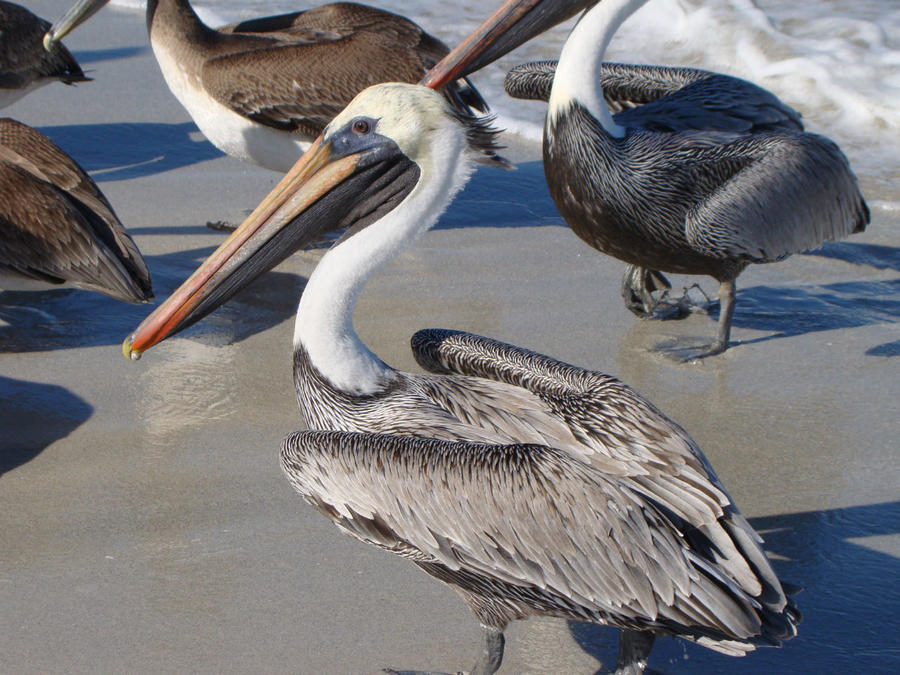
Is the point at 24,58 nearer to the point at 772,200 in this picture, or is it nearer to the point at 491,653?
the point at 772,200

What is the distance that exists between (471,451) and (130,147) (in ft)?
15.3

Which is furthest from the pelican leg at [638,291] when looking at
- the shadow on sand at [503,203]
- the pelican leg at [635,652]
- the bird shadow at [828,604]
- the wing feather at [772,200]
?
the pelican leg at [635,652]

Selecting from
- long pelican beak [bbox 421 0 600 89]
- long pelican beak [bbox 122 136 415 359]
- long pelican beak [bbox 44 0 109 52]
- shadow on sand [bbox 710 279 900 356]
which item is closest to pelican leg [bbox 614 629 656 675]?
long pelican beak [bbox 122 136 415 359]

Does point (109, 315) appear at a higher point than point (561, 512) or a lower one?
lower

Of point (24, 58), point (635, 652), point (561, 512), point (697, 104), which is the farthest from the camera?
point (24, 58)

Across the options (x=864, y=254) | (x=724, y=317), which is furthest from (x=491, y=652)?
(x=864, y=254)

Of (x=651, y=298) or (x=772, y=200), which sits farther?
(x=651, y=298)

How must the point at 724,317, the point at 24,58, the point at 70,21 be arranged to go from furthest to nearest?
1. the point at 24,58
2. the point at 70,21
3. the point at 724,317

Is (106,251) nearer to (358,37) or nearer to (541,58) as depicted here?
(358,37)

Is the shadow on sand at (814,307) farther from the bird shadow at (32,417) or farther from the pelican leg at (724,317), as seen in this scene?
the bird shadow at (32,417)

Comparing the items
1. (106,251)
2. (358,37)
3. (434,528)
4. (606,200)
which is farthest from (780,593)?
(358,37)

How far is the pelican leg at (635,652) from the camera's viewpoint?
9.03ft

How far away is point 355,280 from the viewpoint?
3092mm

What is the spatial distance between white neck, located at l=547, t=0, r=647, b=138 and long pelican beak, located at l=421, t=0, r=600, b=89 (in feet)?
0.59
